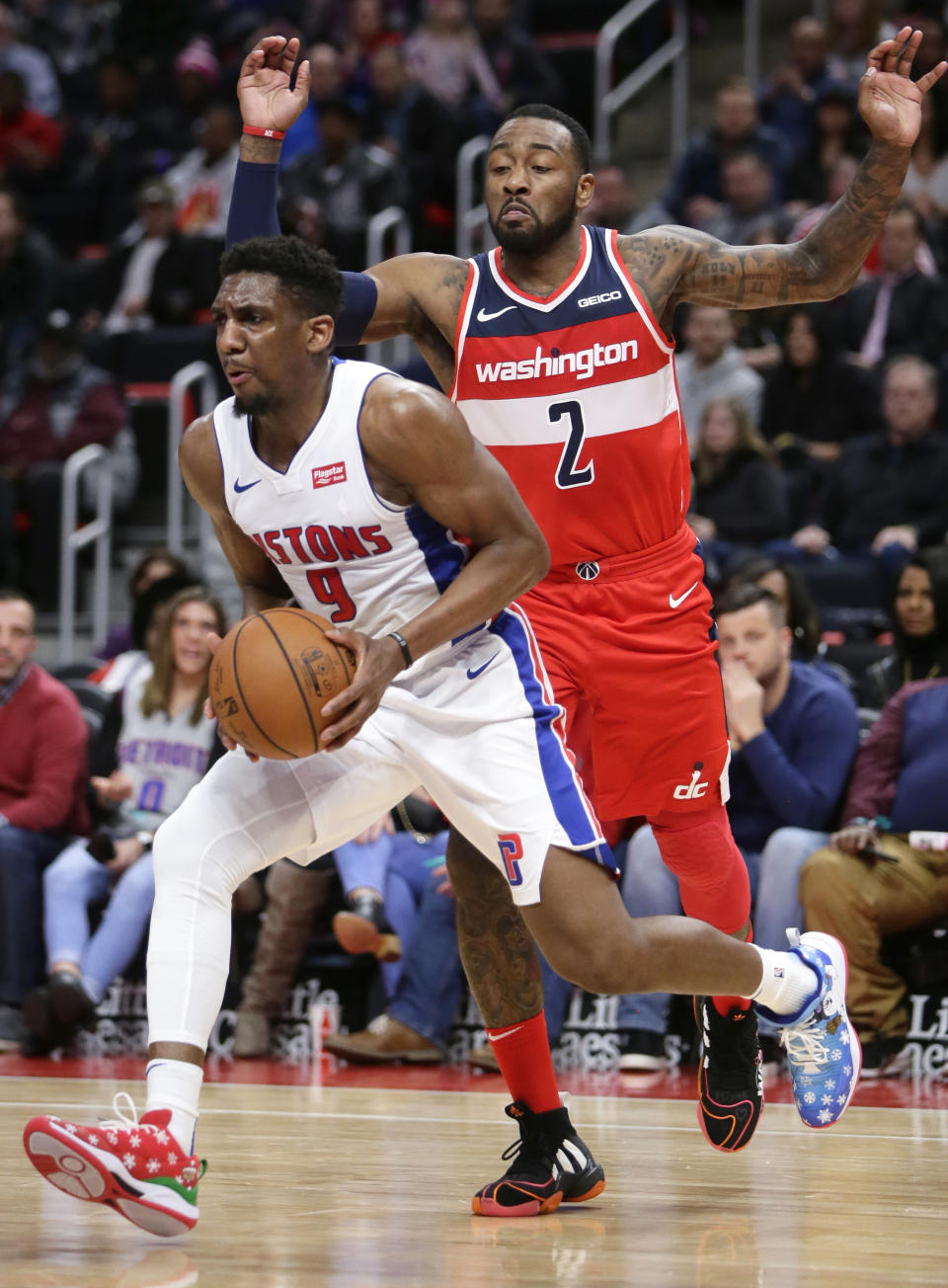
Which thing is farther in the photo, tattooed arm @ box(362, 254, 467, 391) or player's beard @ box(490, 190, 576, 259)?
tattooed arm @ box(362, 254, 467, 391)

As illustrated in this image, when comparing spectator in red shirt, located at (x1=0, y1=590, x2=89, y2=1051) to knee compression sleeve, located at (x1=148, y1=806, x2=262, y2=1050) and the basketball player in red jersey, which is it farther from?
knee compression sleeve, located at (x1=148, y1=806, x2=262, y2=1050)

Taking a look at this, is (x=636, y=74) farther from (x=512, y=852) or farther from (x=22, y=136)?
(x=512, y=852)

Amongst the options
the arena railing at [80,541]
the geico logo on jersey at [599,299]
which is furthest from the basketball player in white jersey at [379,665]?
the arena railing at [80,541]

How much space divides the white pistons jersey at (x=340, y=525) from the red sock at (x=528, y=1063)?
90 cm

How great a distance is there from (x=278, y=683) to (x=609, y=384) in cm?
135

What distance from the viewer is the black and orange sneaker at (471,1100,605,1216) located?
3756mm

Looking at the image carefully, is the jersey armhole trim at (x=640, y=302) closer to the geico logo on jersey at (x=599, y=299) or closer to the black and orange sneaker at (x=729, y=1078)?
the geico logo on jersey at (x=599, y=299)

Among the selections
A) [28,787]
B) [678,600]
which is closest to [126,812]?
[28,787]

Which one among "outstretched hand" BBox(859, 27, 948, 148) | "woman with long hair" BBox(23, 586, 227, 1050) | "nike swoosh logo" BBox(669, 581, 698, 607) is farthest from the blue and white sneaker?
"woman with long hair" BBox(23, 586, 227, 1050)

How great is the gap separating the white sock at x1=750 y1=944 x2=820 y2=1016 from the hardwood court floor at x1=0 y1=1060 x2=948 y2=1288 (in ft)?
1.27

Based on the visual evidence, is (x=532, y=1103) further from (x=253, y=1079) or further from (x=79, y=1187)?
(x=253, y=1079)

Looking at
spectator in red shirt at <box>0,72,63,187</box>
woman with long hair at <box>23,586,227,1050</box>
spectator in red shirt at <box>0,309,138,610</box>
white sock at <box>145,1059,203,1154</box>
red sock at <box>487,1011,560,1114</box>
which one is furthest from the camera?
spectator in red shirt at <box>0,72,63,187</box>

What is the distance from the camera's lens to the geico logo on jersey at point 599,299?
14.4ft

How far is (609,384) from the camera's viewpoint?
4379 mm
